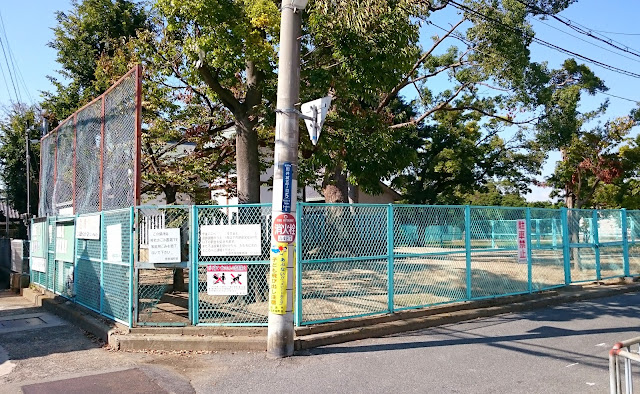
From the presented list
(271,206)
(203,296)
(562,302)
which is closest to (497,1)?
(562,302)

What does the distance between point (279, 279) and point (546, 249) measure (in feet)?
24.7

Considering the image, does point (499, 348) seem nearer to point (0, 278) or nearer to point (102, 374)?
point (102, 374)

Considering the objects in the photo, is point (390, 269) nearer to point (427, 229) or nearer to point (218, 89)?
point (427, 229)

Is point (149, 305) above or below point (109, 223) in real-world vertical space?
below

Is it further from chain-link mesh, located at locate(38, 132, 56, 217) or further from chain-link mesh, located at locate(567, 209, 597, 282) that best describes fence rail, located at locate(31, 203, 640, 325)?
chain-link mesh, located at locate(38, 132, 56, 217)

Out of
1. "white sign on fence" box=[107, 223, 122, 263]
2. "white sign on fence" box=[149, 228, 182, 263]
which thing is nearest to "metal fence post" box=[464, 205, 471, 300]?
"white sign on fence" box=[149, 228, 182, 263]

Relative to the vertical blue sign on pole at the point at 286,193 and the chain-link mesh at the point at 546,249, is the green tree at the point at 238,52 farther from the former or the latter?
the chain-link mesh at the point at 546,249

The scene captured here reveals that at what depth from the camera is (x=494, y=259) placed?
10.1 metres

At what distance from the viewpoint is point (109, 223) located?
8.52 metres

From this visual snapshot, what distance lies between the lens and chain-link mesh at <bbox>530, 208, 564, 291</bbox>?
438 inches

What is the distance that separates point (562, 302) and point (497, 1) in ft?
31.8

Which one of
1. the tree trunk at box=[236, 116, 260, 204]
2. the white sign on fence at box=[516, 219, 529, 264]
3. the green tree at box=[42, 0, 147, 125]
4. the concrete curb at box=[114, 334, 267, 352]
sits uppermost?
the green tree at box=[42, 0, 147, 125]

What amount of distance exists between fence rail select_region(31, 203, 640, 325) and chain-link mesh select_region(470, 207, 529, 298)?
0.02 m

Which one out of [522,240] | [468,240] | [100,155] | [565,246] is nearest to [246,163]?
[100,155]
